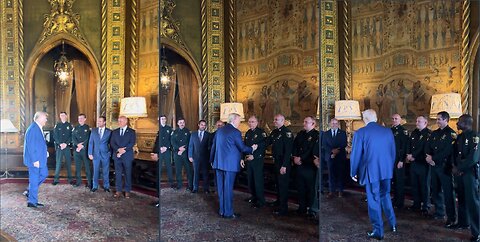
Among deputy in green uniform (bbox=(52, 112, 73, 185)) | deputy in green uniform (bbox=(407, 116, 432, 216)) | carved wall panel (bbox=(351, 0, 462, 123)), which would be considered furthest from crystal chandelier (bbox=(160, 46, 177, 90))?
deputy in green uniform (bbox=(407, 116, 432, 216))

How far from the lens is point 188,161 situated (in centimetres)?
540

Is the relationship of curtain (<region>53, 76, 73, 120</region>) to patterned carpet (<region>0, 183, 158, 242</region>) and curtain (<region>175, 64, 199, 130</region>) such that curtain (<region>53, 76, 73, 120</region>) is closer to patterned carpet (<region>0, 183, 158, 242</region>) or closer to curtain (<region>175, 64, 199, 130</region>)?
patterned carpet (<region>0, 183, 158, 242</region>)

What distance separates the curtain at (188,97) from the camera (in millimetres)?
5293

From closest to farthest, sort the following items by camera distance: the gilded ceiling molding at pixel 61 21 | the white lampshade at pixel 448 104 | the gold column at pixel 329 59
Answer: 1. the gold column at pixel 329 59
2. the white lampshade at pixel 448 104
3. the gilded ceiling molding at pixel 61 21

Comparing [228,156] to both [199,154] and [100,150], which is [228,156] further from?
[100,150]

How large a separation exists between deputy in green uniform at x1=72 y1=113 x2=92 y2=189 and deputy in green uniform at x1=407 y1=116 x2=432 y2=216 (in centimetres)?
380

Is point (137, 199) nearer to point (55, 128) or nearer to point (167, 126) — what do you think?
point (167, 126)

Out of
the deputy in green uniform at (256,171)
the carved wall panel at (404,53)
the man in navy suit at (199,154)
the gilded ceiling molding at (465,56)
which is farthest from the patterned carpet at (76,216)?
the gilded ceiling molding at (465,56)

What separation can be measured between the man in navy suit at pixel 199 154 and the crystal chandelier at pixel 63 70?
5.33 ft

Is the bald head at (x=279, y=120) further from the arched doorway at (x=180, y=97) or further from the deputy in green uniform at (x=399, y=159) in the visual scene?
the deputy in green uniform at (x=399, y=159)

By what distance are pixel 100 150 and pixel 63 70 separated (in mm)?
1040

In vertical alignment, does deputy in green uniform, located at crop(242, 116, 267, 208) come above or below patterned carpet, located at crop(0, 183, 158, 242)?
above

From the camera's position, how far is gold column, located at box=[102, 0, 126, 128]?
5383 millimetres

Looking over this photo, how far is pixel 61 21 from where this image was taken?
5.40 m
